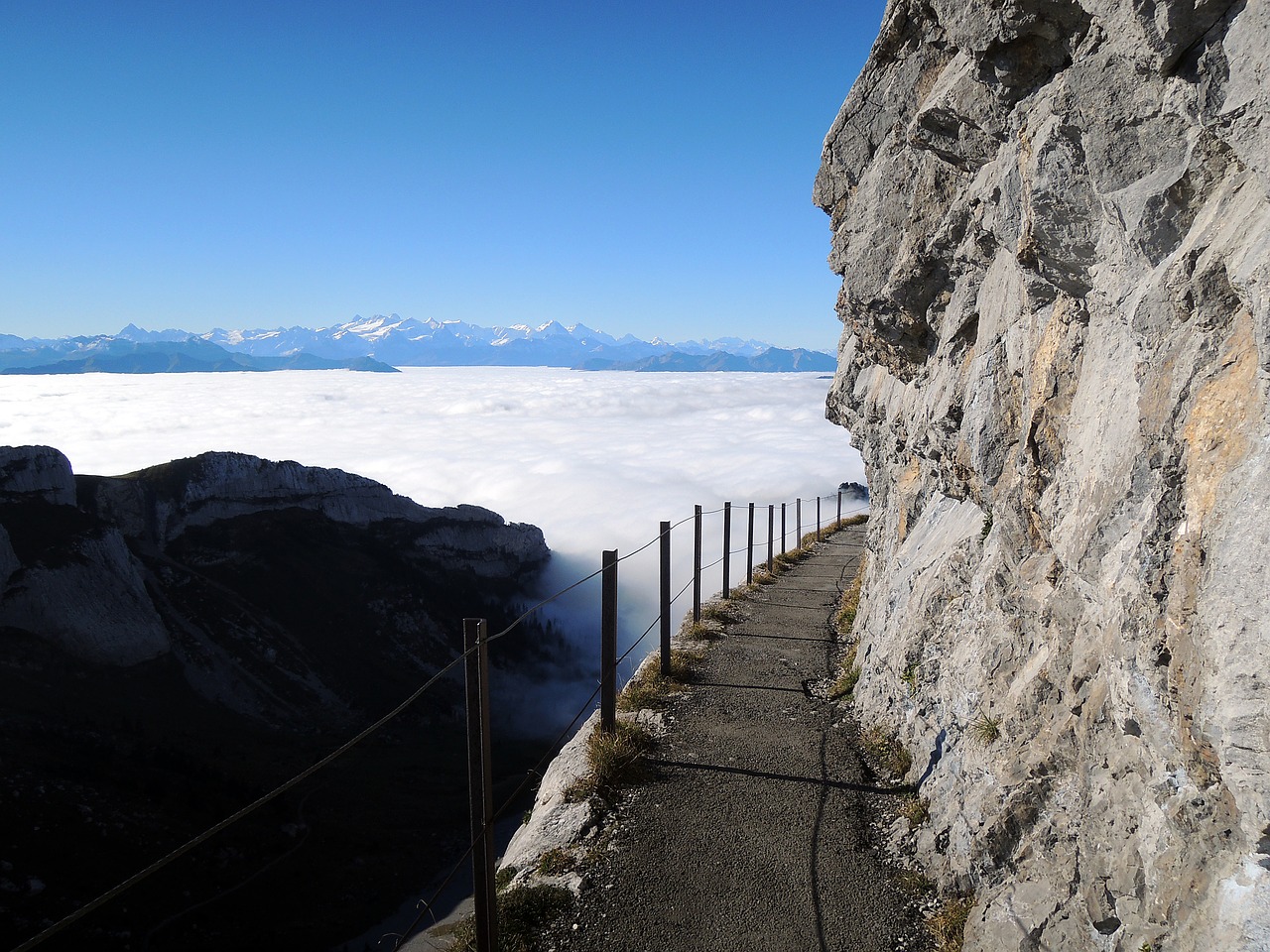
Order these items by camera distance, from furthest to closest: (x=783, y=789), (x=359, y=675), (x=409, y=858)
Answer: (x=359, y=675)
(x=409, y=858)
(x=783, y=789)

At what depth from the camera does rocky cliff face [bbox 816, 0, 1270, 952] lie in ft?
10.8

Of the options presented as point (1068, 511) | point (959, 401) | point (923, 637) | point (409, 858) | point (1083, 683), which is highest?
point (959, 401)

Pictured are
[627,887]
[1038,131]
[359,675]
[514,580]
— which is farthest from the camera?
Result: [514,580]

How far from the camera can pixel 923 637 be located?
834cm

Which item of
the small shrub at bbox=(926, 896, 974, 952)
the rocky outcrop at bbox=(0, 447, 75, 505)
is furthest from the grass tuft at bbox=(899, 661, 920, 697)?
the rocky outcrop at bbox=(0, 447, 75, 505)

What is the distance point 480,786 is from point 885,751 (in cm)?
510

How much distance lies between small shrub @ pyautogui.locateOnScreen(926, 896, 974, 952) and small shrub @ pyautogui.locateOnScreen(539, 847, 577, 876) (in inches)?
121

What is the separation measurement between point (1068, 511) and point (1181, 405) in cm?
136

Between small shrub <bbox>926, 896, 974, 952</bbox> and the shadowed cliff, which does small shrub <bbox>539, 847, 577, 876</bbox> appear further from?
the shadowed cliff

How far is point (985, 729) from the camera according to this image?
6109mm

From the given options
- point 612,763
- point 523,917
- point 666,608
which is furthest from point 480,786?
point 666,608

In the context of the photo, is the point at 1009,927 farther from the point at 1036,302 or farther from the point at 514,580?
the point at 514,580

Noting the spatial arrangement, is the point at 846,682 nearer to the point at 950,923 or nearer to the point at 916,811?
the point at 916,811

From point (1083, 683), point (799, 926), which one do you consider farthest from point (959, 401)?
point (799, 926)
